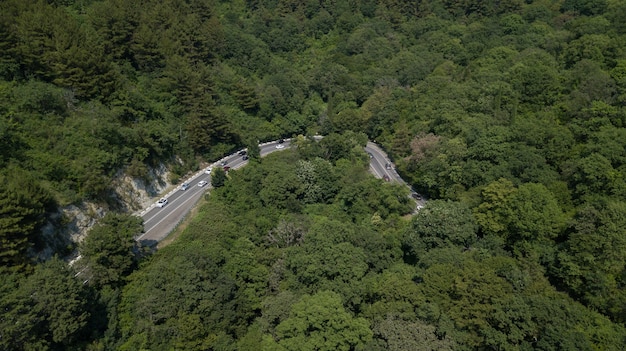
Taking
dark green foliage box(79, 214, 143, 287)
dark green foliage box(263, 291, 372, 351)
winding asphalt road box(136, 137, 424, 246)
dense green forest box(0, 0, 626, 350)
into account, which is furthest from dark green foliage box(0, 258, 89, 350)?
dark green foliage box(263, 291, 372, 351)

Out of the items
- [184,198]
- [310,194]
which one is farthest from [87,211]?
[310,194]

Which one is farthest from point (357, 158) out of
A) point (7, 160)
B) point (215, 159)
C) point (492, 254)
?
point (7, 160)

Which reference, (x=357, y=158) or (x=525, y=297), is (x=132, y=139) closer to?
(x=357, y=158)

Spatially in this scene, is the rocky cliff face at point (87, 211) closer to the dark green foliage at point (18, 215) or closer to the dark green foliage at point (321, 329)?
the dark green foliage at point (18, 215)

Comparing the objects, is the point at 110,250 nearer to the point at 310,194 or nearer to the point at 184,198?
the point at 184,198

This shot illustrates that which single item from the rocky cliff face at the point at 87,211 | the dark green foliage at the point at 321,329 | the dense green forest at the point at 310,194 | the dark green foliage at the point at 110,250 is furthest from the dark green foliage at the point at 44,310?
the dark green foliage at the point at 321,329

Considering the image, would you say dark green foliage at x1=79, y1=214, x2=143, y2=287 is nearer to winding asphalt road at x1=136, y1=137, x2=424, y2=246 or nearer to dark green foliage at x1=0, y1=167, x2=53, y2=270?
winding asphalt road at x1=136, y1=137, x2=424, y2=246
